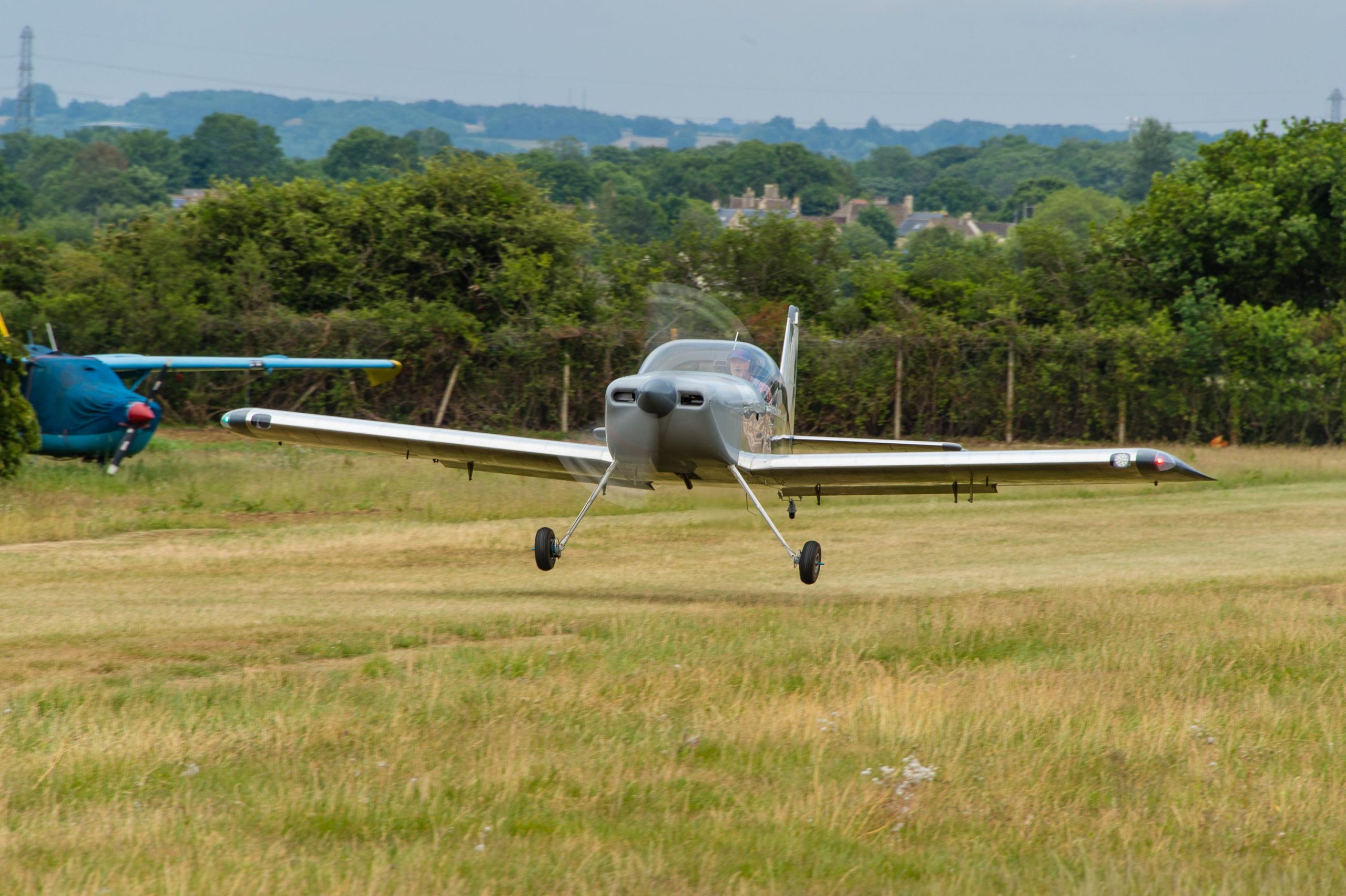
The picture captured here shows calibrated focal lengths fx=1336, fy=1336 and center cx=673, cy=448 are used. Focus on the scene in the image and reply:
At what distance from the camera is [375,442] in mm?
12078

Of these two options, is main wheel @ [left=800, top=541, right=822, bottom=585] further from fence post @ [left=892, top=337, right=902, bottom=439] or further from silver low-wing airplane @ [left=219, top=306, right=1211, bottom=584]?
fence post @ [left=892, top=337, right=902, bottom=439]

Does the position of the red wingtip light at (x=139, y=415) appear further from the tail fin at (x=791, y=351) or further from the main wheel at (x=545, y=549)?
the main wheel at (x=545, y=549)

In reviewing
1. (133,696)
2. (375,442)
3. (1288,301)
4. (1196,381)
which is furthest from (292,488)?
(1288,301)

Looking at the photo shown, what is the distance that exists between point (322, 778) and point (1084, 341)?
22.0 metres

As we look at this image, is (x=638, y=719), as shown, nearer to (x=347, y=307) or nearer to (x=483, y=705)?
(x=483, y=705)

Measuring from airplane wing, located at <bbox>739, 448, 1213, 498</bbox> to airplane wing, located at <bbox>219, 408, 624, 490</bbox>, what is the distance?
1.23 m

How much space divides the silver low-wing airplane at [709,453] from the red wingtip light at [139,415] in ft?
25.7

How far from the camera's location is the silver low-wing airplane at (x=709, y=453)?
35.3ft

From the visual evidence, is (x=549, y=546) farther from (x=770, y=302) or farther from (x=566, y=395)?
(x=770, y=302)

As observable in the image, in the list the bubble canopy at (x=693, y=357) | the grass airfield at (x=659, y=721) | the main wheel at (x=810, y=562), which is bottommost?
the grass airfield at (x=659, y=721)

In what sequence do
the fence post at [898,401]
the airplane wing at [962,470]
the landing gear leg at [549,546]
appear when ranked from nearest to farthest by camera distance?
the airplane wing at [962,470], the landing gear leg at [549,546], the fence post at [898,401]

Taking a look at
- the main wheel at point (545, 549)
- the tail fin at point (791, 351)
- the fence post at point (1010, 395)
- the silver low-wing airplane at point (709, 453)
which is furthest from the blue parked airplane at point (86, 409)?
the fence post at point (1010, 395)

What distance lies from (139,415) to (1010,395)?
50.3ft

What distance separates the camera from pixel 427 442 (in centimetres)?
1173
